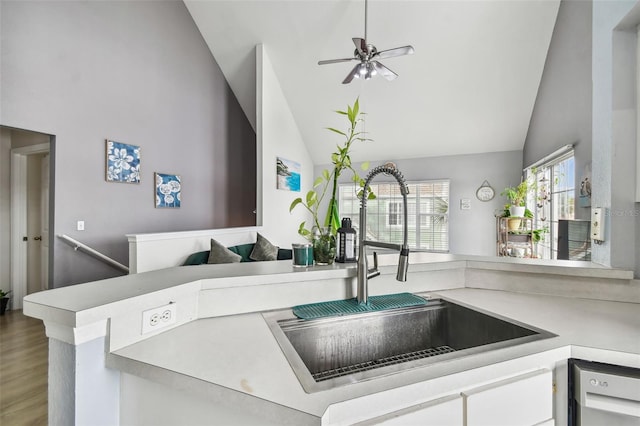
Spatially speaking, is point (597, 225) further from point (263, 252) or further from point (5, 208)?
point (5, 208)

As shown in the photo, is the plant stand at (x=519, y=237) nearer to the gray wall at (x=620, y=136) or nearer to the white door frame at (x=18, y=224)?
the gray wall at (x=620, y=136)

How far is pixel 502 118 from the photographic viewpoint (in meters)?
5.05

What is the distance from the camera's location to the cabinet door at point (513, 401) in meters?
0.71

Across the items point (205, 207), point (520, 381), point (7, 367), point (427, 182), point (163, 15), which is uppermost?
point (163, 15)

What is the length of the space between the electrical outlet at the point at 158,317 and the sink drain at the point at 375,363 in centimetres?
50

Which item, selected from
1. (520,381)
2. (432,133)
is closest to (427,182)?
(432,133)

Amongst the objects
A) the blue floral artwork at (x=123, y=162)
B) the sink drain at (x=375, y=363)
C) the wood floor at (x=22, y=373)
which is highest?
the blue floral artwork at (x=123, y=162)

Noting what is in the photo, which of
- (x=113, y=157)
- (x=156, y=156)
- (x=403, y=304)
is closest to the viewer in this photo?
(x=403, y=304)

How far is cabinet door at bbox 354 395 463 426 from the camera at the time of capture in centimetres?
62

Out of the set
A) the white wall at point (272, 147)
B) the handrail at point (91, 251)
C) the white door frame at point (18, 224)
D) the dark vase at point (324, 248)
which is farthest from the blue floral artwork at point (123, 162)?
the dark vase at point (324, 248)

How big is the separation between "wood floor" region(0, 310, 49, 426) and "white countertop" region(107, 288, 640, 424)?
5.71 feet

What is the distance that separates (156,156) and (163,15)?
1.93 m

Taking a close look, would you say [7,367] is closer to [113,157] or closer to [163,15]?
[113,157]

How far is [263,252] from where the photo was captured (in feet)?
12.1
